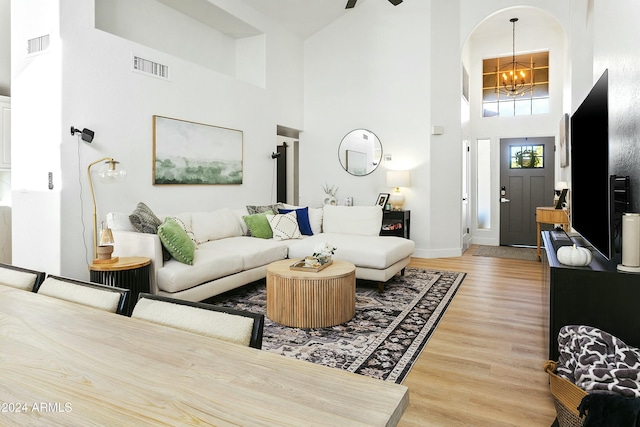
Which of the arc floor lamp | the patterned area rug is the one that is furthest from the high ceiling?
the patterned area rug

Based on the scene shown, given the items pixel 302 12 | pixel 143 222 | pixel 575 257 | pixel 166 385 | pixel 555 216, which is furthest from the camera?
pixel 302 12

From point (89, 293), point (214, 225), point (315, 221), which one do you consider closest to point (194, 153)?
point (214, 225)

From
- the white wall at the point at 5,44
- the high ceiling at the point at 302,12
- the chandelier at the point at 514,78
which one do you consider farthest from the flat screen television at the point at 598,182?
the white wall at the point at 5,44

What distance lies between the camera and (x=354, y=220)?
17.5 ft

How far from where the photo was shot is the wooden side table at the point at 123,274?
308 centimetres

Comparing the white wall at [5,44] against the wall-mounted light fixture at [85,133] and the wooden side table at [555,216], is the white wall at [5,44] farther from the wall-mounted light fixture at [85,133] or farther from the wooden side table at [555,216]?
the wooden side table at [555,216]

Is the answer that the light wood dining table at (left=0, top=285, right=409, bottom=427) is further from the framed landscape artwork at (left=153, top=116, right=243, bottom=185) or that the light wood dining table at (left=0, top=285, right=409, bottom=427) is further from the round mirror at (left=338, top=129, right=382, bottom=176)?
the round mirror at (left=338, top=129, right=382, bottom=176)

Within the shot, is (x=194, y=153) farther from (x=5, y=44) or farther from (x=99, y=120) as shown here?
(x=5, y=44)

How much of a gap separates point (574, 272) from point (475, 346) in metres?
0.97

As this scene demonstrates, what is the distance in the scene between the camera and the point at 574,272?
7.08ft

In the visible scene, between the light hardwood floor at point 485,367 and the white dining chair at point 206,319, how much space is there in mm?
1254

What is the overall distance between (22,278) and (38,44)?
3.13m

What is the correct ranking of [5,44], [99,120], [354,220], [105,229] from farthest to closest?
[354,220], [5,44], [99,120], [105,229]

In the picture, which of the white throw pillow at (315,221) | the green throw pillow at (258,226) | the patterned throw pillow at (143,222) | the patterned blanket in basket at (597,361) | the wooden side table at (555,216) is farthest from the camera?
the white throw pillow at (315,221)
